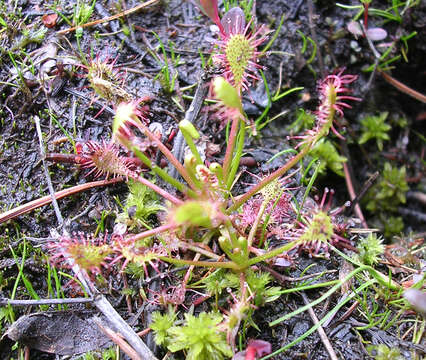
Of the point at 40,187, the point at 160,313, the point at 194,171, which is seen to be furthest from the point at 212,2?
the point at 160,313

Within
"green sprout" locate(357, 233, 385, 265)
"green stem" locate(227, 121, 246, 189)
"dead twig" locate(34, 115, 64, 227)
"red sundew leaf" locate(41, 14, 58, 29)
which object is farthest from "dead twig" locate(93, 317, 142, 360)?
"red sundew leaf" locate(41, 14, 58, 29)

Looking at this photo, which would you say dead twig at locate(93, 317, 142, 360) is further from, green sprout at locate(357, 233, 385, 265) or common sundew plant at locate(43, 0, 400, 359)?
green sprout at locate(357, 233, 385, 265)

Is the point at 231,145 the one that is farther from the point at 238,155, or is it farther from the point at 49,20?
the point at 49,20

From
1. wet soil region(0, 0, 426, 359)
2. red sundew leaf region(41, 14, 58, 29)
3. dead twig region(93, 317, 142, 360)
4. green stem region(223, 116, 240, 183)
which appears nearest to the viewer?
dead twig region(93, 317, 142, 360)

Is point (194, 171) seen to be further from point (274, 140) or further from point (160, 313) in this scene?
point (274, 140)

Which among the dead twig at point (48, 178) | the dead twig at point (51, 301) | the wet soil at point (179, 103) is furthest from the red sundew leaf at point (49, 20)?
the dead twig at point (51, 301)

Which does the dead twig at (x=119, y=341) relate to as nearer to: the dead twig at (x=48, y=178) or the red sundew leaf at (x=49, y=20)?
the dead twig at (x=48, y=178)
